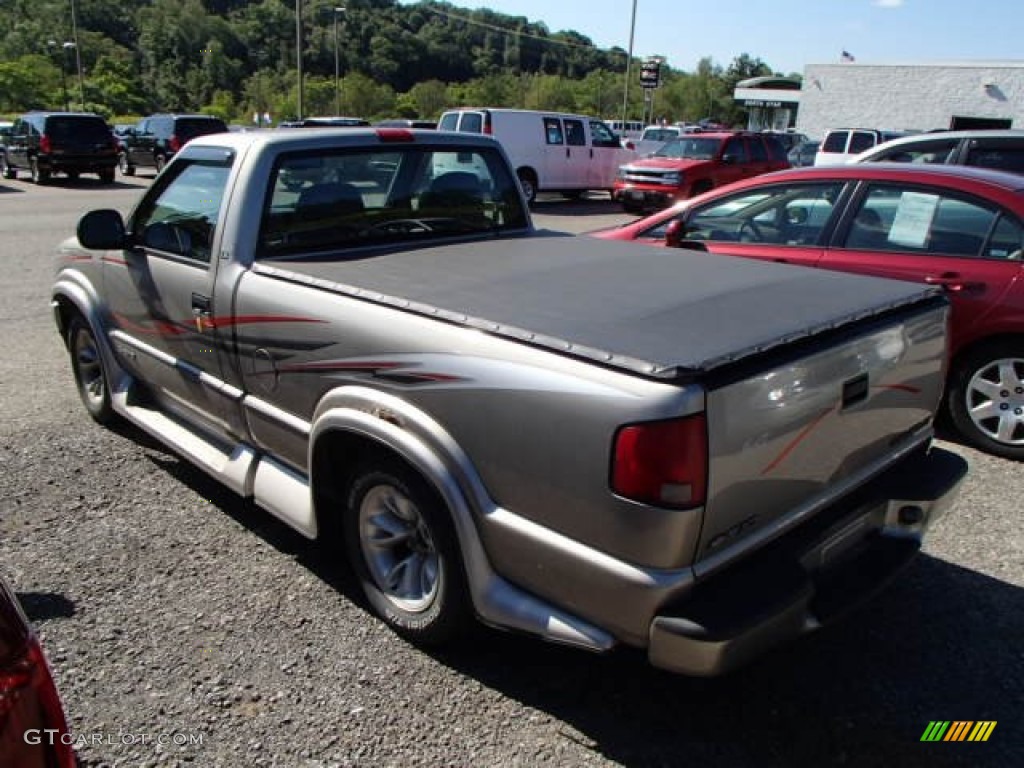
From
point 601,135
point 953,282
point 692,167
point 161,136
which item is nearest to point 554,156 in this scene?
point 601,135

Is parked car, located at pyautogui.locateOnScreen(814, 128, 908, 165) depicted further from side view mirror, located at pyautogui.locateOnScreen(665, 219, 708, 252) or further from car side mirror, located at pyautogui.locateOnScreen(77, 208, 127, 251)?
car side mirror, located at pyautogui.locateOnScreen(77, 208, 127, 251)

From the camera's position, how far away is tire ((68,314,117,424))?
4898 millimetres

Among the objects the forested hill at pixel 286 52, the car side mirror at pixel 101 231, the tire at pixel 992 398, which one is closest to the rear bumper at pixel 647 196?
the tire at pixel 992 398

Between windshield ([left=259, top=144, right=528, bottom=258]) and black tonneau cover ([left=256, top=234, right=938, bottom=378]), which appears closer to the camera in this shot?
black tonneau cover ([left=256, top=234, right=938, bottom=378])

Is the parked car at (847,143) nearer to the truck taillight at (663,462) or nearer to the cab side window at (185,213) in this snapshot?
the cab side window at (185,213)

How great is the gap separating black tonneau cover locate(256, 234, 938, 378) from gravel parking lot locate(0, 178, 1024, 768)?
1.14 metres

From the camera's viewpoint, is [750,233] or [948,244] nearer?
[948,244]

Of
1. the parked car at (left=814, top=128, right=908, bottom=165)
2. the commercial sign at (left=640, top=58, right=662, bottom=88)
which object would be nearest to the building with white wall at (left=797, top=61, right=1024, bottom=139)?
the commercial sign at (left=640, top=58, right=662, bottom=88)

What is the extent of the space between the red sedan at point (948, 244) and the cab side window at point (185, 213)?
3448mm

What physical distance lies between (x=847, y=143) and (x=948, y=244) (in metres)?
17.3

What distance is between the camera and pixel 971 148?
764 centimetres

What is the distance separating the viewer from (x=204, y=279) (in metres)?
3.56

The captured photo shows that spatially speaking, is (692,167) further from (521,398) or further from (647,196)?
(521,398)

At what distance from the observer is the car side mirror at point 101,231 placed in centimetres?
405
